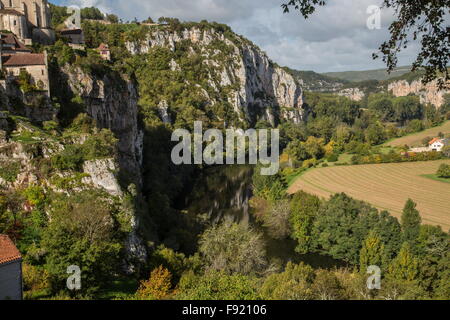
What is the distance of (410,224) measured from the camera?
3120cm

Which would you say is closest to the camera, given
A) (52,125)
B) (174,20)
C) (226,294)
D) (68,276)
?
(226,294)

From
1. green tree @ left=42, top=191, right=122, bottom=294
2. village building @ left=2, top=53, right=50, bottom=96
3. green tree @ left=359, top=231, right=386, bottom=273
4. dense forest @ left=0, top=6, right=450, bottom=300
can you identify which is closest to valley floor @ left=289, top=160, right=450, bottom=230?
dense forest @ left=0, top=6, right=450, bottom=300

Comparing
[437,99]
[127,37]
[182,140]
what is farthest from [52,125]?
[437,99]

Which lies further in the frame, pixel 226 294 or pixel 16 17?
pixel 16 17

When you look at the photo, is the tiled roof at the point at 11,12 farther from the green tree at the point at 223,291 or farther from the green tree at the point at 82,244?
the green tree at the point at 223,291

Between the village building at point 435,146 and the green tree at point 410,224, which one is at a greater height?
Result: the village building at point 435,146

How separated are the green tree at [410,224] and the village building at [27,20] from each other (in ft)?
123

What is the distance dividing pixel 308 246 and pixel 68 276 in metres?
25.0

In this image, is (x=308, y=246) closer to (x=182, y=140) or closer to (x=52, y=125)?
(x=52, y=125)

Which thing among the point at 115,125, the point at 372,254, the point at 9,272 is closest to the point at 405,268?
the point at 372,254

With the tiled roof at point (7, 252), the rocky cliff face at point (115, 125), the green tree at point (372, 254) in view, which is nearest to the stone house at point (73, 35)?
the rocky cliff face at point (115, 125)

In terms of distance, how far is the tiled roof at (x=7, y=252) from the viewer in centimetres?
1283

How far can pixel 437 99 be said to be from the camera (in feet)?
582
